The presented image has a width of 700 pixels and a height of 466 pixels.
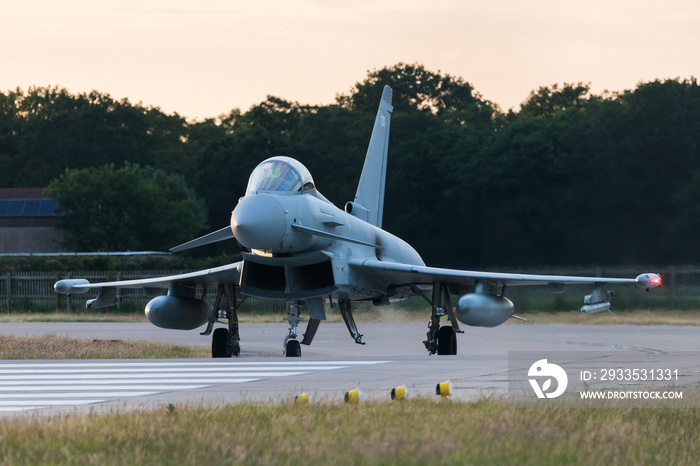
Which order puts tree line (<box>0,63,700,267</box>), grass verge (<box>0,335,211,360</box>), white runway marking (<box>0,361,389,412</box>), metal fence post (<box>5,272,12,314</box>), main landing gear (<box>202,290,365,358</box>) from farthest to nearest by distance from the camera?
tree line (<box>0,63,700,267</box>), metal fence post (<box>5,272,12,314</box>), grass verge (<box>0,335,211,360</box>), main landing gear (<box>202,290,365,358</box>), white runway marking (<box>0,361,389,412</box>)

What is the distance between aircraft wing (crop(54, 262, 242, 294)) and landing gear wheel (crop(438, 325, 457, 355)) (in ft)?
13.1

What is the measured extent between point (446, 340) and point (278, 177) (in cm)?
459

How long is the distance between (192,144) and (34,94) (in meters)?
24.3

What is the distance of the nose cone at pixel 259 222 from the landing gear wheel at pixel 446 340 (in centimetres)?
402

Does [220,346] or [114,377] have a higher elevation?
[220,346]

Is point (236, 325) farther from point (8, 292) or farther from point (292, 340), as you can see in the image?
point (8, 292)

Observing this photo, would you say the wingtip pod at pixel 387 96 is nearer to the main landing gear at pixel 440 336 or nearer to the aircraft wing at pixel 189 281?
A: the aircraft wing at pixel 189 281

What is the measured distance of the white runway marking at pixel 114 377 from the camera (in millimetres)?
11102

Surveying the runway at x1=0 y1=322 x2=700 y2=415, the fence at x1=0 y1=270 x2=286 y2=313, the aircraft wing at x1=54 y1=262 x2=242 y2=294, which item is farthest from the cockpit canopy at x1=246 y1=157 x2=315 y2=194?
the fence at x1=0 y1=270 x2=286 y2=313

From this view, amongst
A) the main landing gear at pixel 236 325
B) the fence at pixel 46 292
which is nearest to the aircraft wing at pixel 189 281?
the main landing gear at pixel 236 325

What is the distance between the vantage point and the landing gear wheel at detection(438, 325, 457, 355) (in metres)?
20.5

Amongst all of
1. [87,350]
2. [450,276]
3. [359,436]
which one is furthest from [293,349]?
[359,436]

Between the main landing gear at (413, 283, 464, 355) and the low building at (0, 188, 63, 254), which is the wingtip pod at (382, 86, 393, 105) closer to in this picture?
the main landing gear at (413, 283, 464, 355)

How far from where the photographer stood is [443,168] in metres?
61.7
